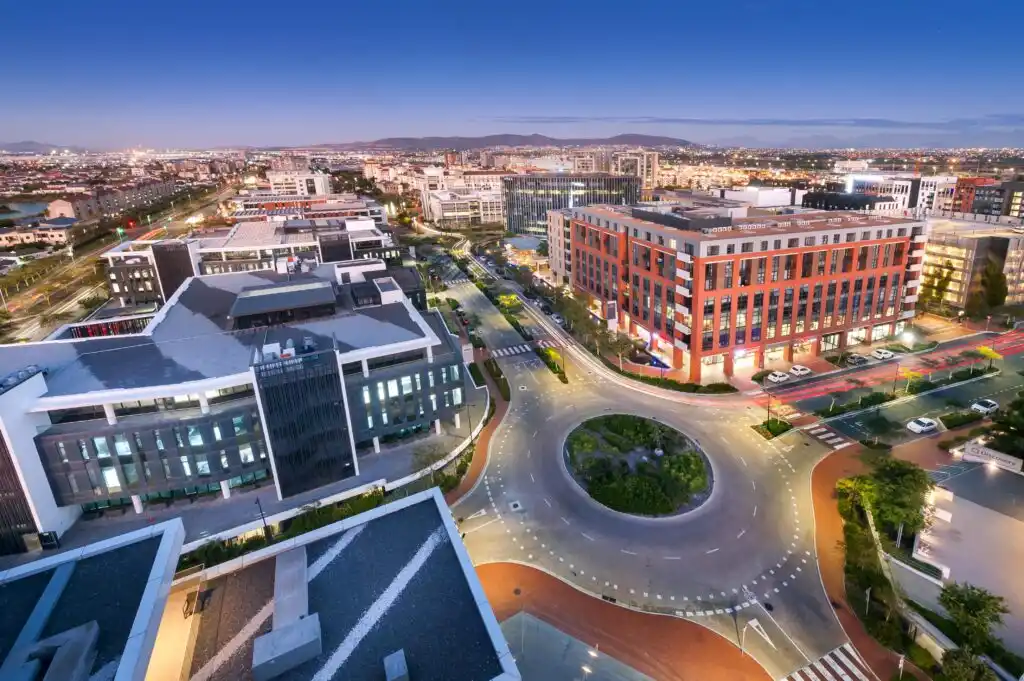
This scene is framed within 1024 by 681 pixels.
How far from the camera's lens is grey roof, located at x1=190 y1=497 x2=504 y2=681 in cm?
2672

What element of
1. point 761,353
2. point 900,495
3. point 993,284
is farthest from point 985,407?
point 993,284

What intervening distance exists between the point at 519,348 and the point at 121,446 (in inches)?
2590

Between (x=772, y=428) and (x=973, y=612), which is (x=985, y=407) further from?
(x=973, y=612)

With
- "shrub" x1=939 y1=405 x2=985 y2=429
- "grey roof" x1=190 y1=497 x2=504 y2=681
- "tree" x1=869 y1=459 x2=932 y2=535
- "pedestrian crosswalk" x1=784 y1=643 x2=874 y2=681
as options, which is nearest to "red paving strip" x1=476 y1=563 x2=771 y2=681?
"pedestrian crosswalk" x1=784 y1=643 x2=874 y2=681

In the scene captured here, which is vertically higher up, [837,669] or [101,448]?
[101,448]

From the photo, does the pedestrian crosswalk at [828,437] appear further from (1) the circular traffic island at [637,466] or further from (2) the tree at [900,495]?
(1) the circular traffic island at [637,466]

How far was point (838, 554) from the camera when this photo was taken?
166 ft

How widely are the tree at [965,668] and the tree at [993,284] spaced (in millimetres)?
101895

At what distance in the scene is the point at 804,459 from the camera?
65250 millimetres

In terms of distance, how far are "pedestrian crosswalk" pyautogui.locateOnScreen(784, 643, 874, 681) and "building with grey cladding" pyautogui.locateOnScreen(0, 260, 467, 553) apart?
159 ft

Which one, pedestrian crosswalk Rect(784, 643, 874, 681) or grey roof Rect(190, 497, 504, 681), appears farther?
pedestrian crosswalk Rect(784, 643, 874, 681)

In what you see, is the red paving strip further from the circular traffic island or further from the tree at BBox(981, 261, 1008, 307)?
the tree at BBox(981, 261, 1008, 307)

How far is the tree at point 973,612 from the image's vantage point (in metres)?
36.5

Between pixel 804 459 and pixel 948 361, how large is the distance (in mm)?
47069
